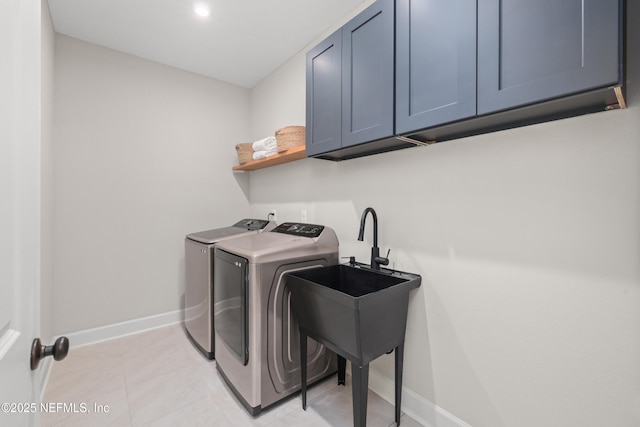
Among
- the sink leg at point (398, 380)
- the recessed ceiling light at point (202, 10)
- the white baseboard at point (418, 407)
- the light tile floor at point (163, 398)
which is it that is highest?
the recessed ceiling light at point (202, 10)

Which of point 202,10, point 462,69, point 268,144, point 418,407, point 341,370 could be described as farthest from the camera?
point 268,144

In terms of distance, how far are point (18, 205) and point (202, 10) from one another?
2.12 meters

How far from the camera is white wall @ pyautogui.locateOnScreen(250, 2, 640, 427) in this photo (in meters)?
1.04

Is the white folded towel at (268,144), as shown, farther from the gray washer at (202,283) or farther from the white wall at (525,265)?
the white wall at (525,265)

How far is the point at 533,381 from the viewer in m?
1.24

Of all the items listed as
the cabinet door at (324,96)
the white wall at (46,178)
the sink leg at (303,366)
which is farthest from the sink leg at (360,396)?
the white wall at (46,178)

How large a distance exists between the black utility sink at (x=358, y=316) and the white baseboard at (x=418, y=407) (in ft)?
0.45

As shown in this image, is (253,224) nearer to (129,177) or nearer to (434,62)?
(129,177)

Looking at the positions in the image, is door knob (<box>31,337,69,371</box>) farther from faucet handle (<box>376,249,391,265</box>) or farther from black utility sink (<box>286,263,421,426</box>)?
faucet handle (<box>376,249,391,265</box>)

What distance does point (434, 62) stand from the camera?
124cm

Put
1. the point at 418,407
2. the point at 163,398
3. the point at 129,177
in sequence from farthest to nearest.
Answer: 1. the point at 129,177
2. the point at 163,398
3. the point at 418,407

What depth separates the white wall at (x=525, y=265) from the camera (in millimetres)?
1043

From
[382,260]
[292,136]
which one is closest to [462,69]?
[382,260]

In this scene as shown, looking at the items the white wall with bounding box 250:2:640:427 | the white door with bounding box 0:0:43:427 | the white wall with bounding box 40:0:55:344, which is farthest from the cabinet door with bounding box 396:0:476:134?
the white wall with bounding box 40:0:55:344
